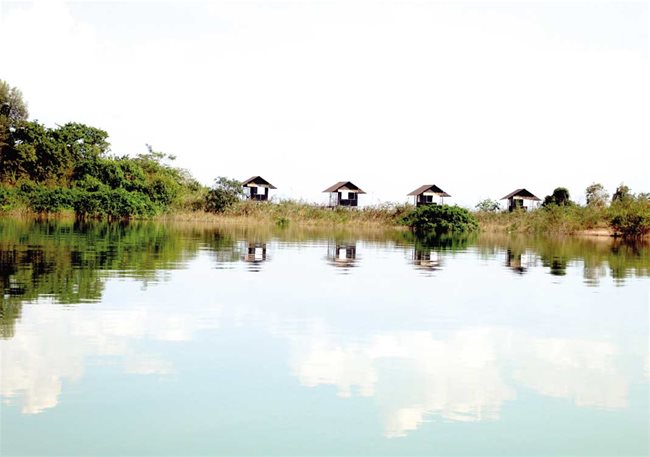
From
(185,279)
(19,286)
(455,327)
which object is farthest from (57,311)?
(455,327)

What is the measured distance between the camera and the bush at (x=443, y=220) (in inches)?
2359

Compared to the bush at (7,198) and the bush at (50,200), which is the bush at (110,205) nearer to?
the bush at (50,200)

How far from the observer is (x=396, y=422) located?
22.1 feet

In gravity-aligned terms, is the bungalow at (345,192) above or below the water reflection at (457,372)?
above

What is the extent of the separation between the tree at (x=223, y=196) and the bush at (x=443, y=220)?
16666mm

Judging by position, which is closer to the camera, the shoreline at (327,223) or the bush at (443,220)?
the bush at (443,220)

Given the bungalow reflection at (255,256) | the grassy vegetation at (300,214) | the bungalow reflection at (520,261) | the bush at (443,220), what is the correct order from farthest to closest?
the grassy vegetation at (300,214) < the bush at (443,220) < the bungalow reflection at (520,261) < the bungalow reflection at (255,256)

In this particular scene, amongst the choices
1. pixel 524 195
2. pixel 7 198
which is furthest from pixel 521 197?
pixel 7 198

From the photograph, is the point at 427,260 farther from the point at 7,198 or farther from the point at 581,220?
the point at 7,198

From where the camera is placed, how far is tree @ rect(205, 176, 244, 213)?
2510 inches

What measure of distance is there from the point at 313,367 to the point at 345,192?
7292cm

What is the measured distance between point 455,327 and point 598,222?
54.3m

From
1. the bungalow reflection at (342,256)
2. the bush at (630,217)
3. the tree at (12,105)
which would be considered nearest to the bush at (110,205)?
the tree at (12,105)

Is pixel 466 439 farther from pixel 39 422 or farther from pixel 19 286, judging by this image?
pixel 19 286
